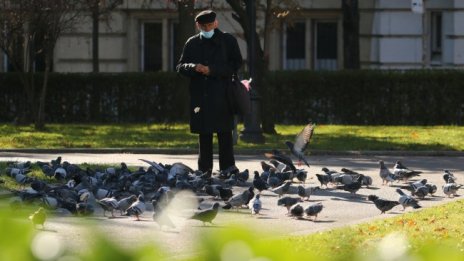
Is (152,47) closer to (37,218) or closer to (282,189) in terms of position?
(282,189)

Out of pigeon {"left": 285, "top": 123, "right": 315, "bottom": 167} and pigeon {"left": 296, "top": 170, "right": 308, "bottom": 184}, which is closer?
pigeon {"left": 296, "top": 170, "right": 308, "bottom": 184}

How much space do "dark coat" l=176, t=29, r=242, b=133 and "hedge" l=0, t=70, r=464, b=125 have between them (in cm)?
1428

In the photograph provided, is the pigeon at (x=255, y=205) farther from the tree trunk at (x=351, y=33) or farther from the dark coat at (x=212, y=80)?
the tree trunk at (x=351, y=33)

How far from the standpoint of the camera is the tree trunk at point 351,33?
31.7 meters

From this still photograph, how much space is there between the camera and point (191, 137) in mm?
24078

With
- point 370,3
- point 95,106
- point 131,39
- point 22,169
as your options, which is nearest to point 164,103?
point 95,106

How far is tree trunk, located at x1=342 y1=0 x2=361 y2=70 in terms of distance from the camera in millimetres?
31703

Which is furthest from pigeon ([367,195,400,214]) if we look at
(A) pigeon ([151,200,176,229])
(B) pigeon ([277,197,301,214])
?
(A) pigeon ([151,200,176,229])

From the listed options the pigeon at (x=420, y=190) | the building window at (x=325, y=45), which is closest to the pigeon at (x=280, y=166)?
the pigeon at (x=420, y=190)

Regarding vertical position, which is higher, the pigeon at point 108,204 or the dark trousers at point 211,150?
the dark trousers at point 211,150

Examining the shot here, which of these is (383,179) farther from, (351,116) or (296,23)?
(296,23)

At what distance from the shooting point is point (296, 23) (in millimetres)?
34531

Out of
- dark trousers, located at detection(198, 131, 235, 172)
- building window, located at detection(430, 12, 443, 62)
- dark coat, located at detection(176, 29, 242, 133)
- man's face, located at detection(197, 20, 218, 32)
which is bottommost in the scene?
dark trousers, located at detection(198, 131, 235, 172)

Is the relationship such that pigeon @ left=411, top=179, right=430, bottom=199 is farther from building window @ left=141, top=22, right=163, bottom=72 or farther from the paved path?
building window @ left=141, top=22, right=163, bottom=72
